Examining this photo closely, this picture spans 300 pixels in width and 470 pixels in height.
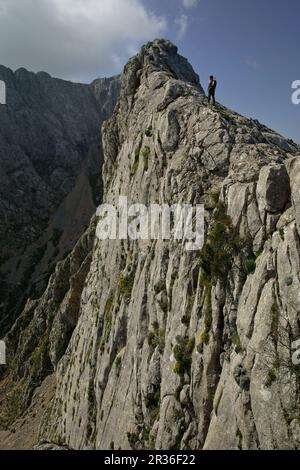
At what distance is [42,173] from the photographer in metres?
159

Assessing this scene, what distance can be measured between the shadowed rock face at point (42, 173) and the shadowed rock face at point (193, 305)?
77260 mm

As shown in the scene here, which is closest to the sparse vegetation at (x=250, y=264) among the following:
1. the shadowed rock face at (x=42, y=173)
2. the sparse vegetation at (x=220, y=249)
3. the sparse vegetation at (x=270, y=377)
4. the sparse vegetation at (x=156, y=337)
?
the sparse vegetation at (x=220, y=249)

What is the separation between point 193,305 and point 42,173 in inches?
5772

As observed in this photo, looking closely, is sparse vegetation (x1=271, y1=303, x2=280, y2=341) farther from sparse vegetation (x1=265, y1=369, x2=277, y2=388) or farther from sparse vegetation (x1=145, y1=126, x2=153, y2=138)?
sparse vegetation (x1=145, y1=126, x2=153, y2=138)

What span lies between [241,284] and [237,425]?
21.4ft

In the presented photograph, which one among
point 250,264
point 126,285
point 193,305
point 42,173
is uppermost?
point 42,173

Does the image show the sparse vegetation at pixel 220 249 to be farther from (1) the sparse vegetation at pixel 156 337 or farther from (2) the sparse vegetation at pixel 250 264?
(1) the sparse vegetation at pixel 156 337

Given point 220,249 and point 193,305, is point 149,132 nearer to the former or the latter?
point 220,249

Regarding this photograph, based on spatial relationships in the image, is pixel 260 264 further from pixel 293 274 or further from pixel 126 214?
pixel 126 214

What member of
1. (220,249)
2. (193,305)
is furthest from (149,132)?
(193,305)

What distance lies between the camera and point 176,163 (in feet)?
98.3

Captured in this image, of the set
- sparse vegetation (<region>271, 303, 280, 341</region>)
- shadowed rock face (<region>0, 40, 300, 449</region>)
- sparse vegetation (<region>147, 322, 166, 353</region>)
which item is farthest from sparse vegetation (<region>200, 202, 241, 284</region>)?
sparse vegetation (<region>147, 322, 166, 353</region>)

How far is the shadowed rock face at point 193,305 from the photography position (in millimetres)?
16812
